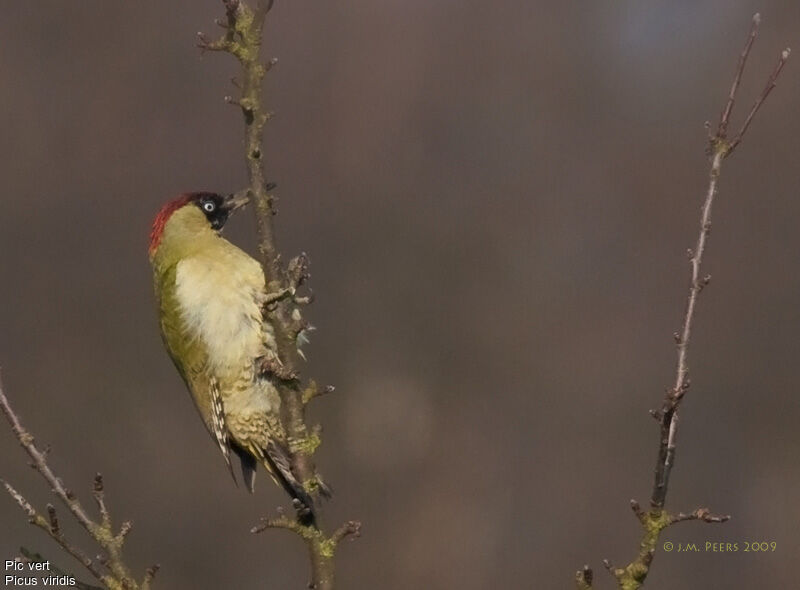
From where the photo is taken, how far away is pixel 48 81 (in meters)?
13.1

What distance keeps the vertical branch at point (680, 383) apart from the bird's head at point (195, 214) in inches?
82.1

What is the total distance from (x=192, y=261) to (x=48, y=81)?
9461 mm

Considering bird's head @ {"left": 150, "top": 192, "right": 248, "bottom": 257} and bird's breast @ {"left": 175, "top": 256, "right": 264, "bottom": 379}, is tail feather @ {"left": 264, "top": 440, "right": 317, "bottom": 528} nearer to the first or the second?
bird's breast @ {"left": 175, "top": 256, "right": 264, "bottom": 379}

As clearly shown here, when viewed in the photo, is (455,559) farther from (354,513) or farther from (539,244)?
(539,244)

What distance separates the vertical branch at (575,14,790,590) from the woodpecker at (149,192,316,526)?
1.47m

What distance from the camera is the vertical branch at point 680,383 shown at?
249 centimetres

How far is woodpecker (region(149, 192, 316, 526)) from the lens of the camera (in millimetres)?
4012

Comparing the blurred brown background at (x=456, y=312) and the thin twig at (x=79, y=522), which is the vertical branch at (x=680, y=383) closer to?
the thin twig at (x=79, y=522)

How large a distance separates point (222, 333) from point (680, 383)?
187cm

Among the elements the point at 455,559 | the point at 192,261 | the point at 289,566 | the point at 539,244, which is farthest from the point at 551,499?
the point at 192,261

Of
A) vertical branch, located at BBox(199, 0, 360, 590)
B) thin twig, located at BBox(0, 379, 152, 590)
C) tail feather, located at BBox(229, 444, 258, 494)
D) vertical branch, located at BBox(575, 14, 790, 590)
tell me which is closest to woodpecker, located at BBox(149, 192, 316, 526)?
tail feather, located at BBox(229, 444, 258, 494)

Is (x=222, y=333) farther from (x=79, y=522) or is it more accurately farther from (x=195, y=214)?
(x=79, y=522)

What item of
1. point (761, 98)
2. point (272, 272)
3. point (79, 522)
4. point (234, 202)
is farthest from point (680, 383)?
point (234, 202)

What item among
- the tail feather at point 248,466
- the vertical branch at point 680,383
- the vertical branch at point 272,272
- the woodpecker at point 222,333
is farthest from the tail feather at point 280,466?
the vertical branch at point 680,383
